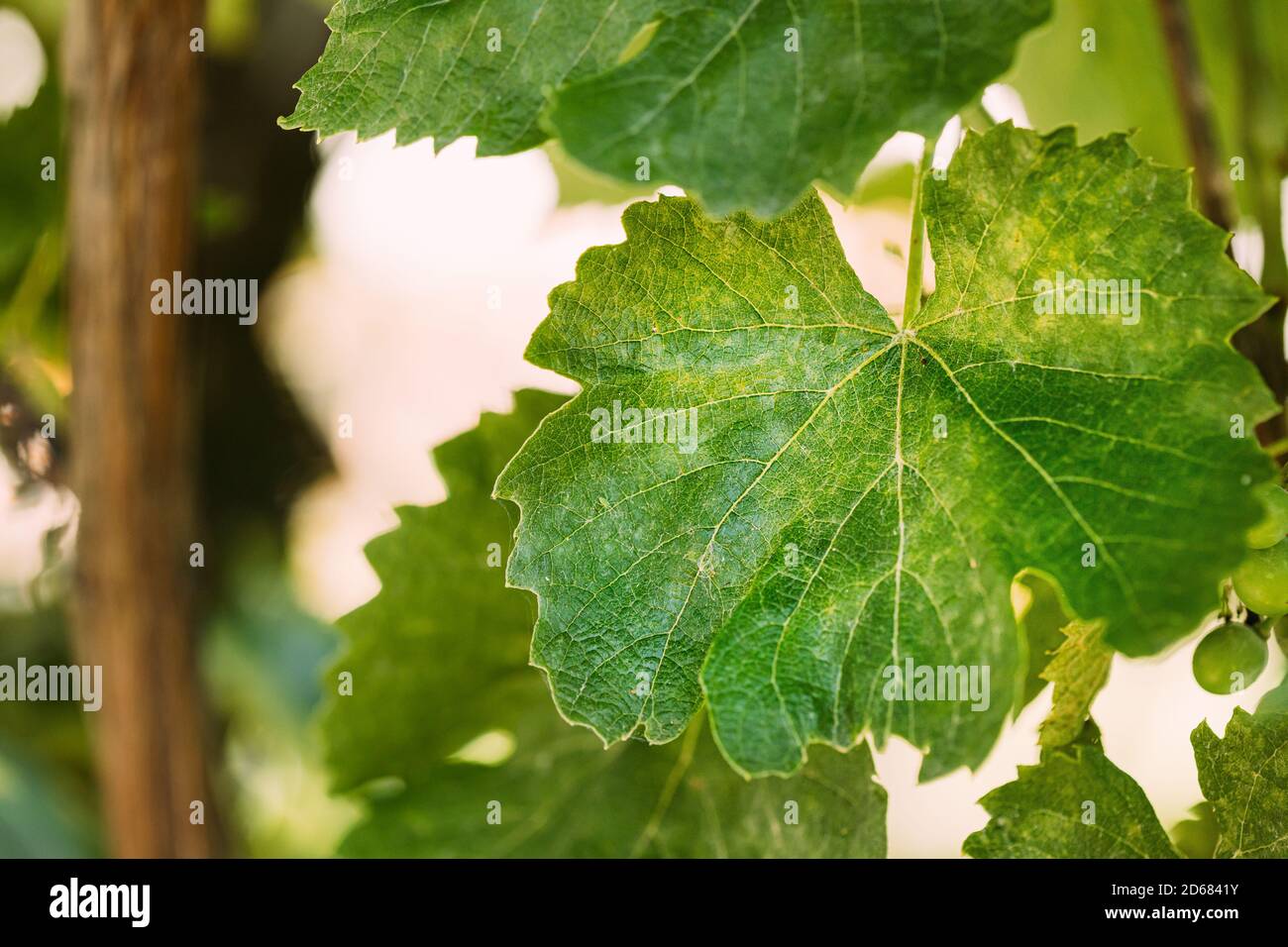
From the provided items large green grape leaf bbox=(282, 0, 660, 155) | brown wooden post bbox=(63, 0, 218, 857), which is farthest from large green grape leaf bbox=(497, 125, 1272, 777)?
brown wooden post bbox=(63, 0, 218, 857)

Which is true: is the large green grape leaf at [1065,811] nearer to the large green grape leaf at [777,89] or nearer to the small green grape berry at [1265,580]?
the small green grape berry at [1265,580]

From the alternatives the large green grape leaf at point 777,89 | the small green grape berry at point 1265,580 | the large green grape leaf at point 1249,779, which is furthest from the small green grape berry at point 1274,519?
the large green grape leaf at point 777,89

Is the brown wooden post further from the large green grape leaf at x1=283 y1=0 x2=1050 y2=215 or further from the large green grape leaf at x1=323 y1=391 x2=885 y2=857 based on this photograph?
the large green grape leaf at x1=283 y1=0 x2=1050 y2=215

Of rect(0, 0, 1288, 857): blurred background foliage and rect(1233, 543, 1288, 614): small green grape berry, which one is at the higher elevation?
rect(0, 0, 1288, 857): blurred background foliage

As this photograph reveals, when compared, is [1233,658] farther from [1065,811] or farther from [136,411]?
[136,411]

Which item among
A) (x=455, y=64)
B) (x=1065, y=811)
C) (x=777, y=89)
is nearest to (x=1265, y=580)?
(x=1065, y=811)
